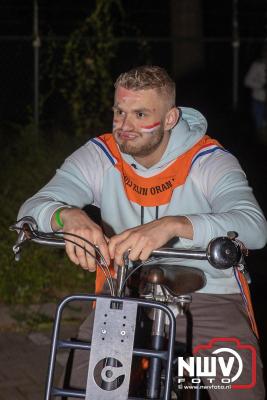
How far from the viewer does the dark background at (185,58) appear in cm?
1296

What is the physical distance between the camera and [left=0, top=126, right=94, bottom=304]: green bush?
24.5ft

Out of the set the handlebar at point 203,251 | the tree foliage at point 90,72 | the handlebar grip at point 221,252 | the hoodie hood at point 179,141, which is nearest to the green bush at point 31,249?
the tree foliage at point 90,72

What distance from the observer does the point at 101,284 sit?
3.86 metres

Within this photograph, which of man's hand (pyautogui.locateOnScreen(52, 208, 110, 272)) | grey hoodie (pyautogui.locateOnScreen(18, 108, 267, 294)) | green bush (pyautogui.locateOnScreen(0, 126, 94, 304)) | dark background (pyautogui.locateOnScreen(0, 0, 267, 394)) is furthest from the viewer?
dark background (pyautogui.locateOnScreen(0, 0, 267, 394))

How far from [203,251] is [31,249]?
4.87m

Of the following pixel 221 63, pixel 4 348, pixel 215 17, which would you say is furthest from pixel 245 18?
pixel 4 348

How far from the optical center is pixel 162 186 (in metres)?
3.80

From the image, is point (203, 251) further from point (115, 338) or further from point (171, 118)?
point (171, 118)

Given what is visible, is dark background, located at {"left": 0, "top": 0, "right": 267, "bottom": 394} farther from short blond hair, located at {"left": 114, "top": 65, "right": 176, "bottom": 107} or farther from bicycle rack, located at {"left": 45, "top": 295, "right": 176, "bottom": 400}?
bicycle rack, located at {"left": 45, "top": 295, "right": 176, "bottom": 400}

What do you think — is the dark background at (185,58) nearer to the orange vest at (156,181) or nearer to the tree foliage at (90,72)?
the tree foliage at (90,72)

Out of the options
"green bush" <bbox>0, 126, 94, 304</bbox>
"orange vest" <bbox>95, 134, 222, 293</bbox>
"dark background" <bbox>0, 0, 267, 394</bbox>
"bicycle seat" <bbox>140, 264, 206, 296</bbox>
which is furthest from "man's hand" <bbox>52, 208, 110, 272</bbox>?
"dark background" <bbox>0, 0, 267, 394</bbox>

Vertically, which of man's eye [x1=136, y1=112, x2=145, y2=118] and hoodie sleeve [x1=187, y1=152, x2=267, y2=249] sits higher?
man's eye [x1=136, y1=112, x2=145, y2=118]

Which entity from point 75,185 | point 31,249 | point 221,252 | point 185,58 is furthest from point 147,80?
point 185,58

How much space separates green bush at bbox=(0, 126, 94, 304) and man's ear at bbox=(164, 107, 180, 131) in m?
3.76
